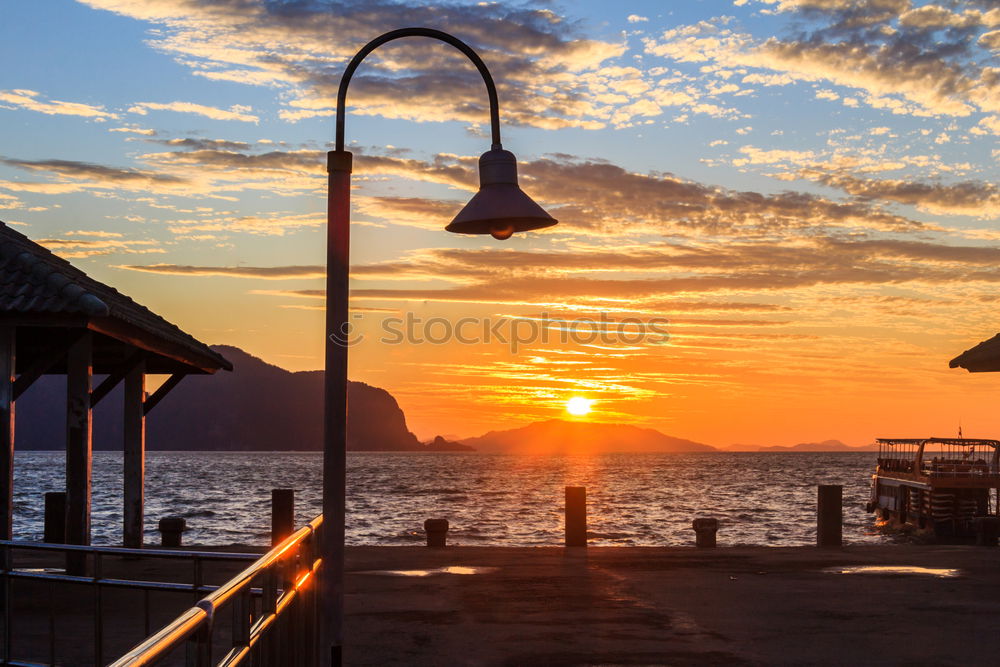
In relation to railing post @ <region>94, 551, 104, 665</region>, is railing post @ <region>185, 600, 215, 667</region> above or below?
→ above

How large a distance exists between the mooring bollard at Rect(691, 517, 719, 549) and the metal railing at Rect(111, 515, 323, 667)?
15.8 m

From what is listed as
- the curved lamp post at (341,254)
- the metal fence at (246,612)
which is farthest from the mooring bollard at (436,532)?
the curved lamp post at (341,254)

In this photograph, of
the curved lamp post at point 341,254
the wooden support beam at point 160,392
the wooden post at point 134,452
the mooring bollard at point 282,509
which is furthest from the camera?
the mooring bollard at point 282,509

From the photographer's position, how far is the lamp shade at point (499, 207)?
8422 millimetres

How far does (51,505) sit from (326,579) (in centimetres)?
1638

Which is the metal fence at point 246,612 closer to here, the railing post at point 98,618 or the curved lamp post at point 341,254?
the railing post at point 98,618

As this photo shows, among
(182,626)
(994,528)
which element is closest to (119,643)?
(182,626)

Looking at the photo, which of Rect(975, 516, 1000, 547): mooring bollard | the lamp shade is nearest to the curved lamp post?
the lamp shade

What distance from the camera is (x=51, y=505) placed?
22.8 m

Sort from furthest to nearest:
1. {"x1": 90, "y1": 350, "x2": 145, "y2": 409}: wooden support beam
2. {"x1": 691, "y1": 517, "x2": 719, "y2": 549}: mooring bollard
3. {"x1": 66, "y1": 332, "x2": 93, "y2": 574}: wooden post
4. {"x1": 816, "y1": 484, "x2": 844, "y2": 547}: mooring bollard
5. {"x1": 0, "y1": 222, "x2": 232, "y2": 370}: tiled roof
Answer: {"x1": 691, "y1": 517, "x2": 719, "y2": 549}: mooring bollard → {"x1": 816, "y1": 484, "x2": 844, "y2": 547}: mooring bollard → {"x1": 90, "y1": 350, "x2": 145, "y2": 409}: wooden support beam → {"x1": 66, "y1": 332, "x2": 93, "y2": 574}: wooden post → {"x1": 0, "y1": 222, "x2": 232, "y2": 370}: tiled roof

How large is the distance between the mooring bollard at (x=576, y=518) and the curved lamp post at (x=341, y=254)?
540 inches

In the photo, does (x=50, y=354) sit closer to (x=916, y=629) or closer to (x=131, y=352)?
(x=131, y=352)

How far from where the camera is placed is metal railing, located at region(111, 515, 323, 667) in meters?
3.66

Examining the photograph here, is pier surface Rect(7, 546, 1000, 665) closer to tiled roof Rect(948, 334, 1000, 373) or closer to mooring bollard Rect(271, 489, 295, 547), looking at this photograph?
mooring bollard Rect(271, 489, 295, 547)
